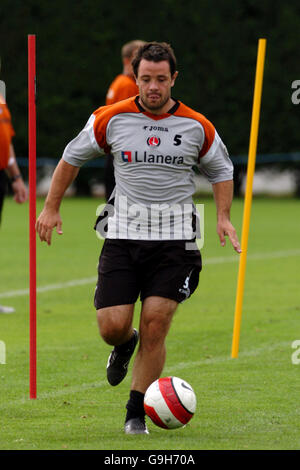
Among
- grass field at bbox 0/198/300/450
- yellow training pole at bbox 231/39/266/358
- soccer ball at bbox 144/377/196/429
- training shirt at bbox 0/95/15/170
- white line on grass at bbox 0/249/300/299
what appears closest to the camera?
soccer ball at bbox 144/377/196/429

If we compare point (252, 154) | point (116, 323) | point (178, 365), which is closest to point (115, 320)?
point (116, 323)

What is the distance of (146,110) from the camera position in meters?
6.27

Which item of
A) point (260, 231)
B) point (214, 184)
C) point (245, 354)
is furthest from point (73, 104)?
point (214, 184)

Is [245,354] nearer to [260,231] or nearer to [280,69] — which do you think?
[260,231]

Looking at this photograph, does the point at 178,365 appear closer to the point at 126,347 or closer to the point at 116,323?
the point at 126,347

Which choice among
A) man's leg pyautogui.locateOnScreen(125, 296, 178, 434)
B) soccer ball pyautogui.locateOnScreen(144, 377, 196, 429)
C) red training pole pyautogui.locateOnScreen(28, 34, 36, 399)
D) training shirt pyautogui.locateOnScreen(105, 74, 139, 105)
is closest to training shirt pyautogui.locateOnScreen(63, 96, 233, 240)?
man's leg pyautogui.locateOnScreen(125, 296, 178, 434)

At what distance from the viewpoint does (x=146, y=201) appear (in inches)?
248

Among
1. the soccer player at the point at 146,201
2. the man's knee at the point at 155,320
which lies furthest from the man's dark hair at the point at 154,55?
the man's knee at the point at 155,320

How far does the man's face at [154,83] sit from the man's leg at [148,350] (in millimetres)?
1186

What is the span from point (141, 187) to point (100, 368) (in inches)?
96.1

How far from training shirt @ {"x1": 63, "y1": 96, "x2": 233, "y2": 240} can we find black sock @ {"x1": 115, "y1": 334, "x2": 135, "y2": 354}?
2.78 feet

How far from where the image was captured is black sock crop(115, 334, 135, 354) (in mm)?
6824

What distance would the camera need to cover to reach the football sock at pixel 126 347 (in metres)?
6.82

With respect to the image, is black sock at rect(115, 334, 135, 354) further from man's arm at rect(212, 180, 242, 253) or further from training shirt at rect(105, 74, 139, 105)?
training shirt at rect(105, 74, 139, 105)
